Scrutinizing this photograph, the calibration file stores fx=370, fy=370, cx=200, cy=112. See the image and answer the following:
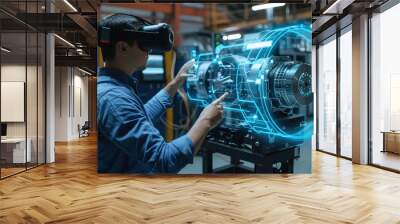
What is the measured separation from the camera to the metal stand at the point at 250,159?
6066 millimetres

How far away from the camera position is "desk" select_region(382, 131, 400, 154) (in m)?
6.68

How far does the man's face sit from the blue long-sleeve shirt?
20 centimetres

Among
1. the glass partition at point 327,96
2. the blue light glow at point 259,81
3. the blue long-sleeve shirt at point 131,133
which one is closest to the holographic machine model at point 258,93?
the blue light glow at point 259,81

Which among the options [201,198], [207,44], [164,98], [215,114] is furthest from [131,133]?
[207,44]

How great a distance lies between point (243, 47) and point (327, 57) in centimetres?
467

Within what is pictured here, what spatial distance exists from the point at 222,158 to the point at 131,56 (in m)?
2.24

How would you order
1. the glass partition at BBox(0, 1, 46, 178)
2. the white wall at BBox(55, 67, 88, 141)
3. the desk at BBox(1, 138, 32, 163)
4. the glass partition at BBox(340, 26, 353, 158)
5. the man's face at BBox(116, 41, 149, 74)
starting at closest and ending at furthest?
the man's face at BBox(116, 41, 149, 74) < the glass partition at BBox(0, 1, 46, 178) < the desk at BBox(1, 138, 32, 163) < the glass partition at BBox(340, 26, 353, 158) < the white wall at BBox(55, 67, 88, 141)

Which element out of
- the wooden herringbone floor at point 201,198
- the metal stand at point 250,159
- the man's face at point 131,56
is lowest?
the wooden herringbone floor at point 201,198

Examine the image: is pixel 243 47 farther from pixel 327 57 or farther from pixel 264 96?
pixel 327 57

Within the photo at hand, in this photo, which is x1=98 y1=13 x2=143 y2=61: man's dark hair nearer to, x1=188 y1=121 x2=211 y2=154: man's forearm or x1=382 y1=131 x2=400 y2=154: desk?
x1=188 y1=121 x2=211 y2=154: man's forearm

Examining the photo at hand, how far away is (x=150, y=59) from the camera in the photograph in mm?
6043

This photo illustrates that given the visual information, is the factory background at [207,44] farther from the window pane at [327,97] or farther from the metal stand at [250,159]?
the window pane at [327,97]

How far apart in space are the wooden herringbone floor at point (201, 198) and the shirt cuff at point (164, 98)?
121 centimetres

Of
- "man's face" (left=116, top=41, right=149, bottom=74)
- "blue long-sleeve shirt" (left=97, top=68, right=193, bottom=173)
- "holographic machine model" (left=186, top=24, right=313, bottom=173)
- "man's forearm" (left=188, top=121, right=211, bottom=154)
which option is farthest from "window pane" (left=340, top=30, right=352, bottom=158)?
"man's face" (left=116, top=41, right=149, bottom=74)
